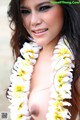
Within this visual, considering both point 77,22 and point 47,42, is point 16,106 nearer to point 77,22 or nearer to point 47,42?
point 47,42

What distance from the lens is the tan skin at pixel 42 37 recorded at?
61.7 inches

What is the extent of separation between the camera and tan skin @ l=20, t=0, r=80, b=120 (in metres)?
1.57

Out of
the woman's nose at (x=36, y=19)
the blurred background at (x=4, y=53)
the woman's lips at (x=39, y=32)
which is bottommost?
the blurred background at (x=4, y=53)

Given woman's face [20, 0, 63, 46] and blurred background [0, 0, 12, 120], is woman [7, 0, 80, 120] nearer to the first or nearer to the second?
woman's face [20, 0, 63, 46]

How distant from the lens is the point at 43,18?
1567mm

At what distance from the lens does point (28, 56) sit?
1806 millimetres

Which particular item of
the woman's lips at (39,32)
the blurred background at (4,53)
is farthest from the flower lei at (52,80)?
the blurred background at (4,53)

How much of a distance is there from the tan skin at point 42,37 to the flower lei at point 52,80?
1.3 inches

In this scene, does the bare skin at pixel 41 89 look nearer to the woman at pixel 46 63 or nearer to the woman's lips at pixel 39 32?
the woman at pixel 46 63

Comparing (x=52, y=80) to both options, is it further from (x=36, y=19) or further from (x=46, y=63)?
(x=36, y=19)

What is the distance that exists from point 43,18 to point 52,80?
11.3 inches

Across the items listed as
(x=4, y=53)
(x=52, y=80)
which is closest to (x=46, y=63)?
(x=52, y=80)

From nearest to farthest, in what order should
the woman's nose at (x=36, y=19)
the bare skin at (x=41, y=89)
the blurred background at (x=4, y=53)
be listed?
1. the woman's nose at (x=36, y=19)
2. the bare skin at (x=41, y=89)
3. the blurred background at (x=4, y=53)

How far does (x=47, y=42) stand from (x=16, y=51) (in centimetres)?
33
